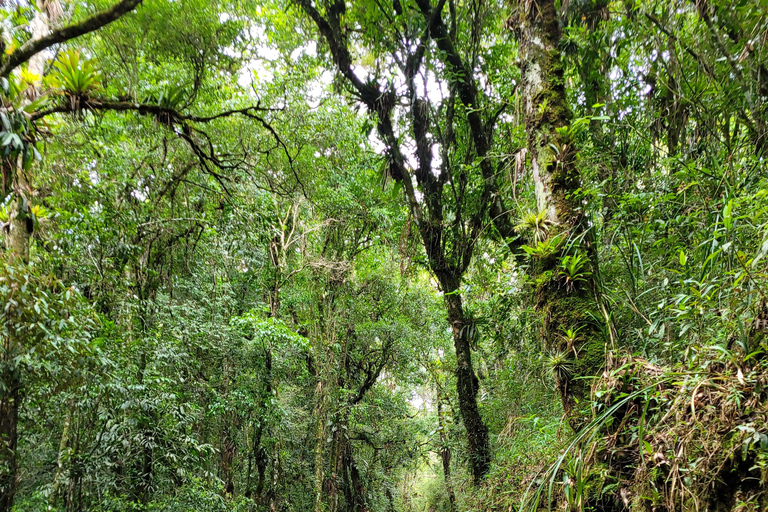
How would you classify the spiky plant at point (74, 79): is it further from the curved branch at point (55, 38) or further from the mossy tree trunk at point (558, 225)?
the mossy tree trunk at point (558, 225)

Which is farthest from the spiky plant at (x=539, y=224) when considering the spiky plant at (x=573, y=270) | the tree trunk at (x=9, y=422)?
the tree trunk at (x=9, y=422)

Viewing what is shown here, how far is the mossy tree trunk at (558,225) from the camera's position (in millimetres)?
1984

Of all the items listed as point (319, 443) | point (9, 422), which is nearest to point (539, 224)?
point (9, 422)

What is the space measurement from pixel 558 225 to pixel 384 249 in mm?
7136

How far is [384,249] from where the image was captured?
30.4 feet

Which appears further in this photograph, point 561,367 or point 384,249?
point 384,249

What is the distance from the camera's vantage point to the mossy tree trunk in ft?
6.51

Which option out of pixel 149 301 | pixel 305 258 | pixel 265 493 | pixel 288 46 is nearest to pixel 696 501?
pixel 149 301

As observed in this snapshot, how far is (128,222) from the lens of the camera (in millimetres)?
4754

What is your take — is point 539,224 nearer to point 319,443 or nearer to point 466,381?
point 466,381

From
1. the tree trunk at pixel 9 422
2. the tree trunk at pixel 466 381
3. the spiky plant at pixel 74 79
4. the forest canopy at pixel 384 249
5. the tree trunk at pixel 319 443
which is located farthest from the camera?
the tree trunk at pixel 319 443

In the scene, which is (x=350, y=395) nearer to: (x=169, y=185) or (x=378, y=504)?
(x=378, y=504)

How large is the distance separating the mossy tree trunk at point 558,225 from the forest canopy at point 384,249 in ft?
0.06

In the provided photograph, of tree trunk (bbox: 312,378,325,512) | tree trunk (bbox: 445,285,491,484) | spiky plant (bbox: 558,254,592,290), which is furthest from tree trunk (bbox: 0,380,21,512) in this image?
tree trunk (bbox: 312,378,325,512)
